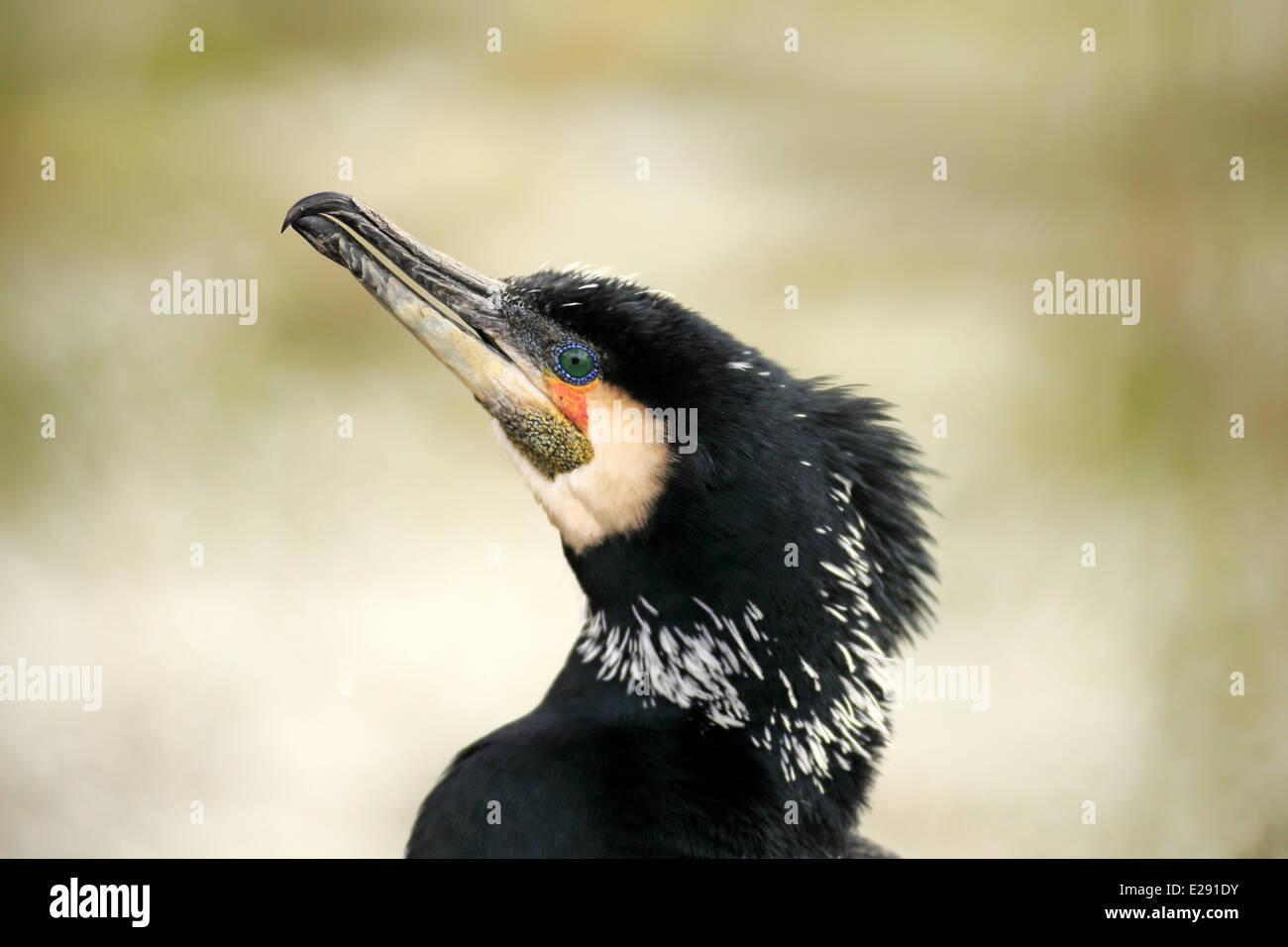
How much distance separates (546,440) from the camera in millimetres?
1508

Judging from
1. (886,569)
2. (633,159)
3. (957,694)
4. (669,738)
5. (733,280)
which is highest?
(633,159)

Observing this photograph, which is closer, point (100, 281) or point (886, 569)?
point (886, 569)

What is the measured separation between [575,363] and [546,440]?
10 centimetres

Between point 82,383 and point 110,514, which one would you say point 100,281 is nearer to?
point 82,383

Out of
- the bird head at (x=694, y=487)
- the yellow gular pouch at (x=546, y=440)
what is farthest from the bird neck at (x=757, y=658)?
the yellow gular pouch at (x=546, y=440)

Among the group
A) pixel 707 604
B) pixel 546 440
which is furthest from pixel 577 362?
pixel 707 604

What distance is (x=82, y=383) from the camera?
11.6 ft

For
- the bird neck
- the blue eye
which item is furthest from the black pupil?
the bird neck

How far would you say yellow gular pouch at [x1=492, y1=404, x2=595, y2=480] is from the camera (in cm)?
149

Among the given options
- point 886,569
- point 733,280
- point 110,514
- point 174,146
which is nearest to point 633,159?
point 733,280

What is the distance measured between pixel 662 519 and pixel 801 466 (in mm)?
176

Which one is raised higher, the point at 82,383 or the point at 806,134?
the point at 806,134
